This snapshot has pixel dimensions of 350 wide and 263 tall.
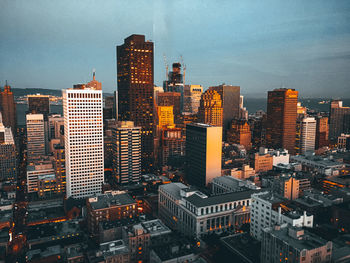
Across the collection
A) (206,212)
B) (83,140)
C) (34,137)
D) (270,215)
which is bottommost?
(206,212)

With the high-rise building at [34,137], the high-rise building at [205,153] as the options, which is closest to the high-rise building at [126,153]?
the high-rise building at [205,153]

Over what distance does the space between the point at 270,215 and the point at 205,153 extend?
5373cm

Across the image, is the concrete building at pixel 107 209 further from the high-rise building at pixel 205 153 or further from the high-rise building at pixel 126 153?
the high-rise building at pixel 205 153

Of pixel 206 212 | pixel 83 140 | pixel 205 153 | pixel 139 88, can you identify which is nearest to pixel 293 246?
pixel 206 212

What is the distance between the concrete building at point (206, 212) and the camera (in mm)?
81812

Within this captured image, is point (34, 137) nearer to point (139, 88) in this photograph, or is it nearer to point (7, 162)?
point (7, 162)

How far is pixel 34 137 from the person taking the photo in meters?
177

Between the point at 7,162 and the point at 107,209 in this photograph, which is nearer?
the point at 107,209

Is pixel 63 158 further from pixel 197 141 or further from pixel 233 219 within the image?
pixel 233 219

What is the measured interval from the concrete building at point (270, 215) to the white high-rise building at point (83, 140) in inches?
2534

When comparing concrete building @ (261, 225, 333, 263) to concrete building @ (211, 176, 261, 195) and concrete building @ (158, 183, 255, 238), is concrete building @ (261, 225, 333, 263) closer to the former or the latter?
concrete building @ (158, 183, 255, 238)

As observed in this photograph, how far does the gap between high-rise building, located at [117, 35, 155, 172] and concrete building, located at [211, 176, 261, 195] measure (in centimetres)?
5777

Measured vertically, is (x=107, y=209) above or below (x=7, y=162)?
below

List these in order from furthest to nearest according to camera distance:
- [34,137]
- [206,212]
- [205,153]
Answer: [34,137] → [205,153] → [206,212]
